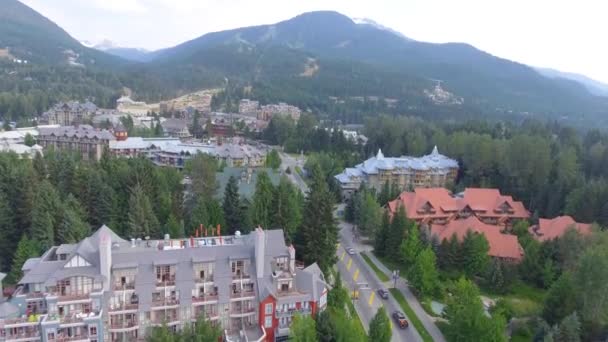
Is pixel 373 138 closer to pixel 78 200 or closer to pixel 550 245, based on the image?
pixel 550 245

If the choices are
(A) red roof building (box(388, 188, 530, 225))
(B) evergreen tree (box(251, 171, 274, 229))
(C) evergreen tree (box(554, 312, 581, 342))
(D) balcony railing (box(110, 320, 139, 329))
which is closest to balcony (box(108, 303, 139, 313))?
(D) balcony railing (box(110, 320, 139, 329))

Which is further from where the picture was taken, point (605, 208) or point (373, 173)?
point (373, 173)

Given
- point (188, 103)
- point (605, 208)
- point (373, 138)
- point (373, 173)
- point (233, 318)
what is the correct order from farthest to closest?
point (188, 103), point (373, 138), point (373, 173), point (605, 208), point (233, 318)

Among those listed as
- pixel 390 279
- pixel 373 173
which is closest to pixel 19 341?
pixel 390 279

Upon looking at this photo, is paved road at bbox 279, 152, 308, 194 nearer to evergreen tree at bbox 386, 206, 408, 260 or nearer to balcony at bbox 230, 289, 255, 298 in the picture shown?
evergreen tree at bbox 386, 206, 408, 260

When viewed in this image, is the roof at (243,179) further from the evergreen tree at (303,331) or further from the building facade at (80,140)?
the building facade at (80,140)

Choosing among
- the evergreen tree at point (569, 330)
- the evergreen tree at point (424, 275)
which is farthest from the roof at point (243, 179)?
the evergreen tree at point (569, 330)

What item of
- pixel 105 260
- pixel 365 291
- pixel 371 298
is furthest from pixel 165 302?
pixel 365 291

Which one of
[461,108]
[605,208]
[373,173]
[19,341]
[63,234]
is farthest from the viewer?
[461,108]
